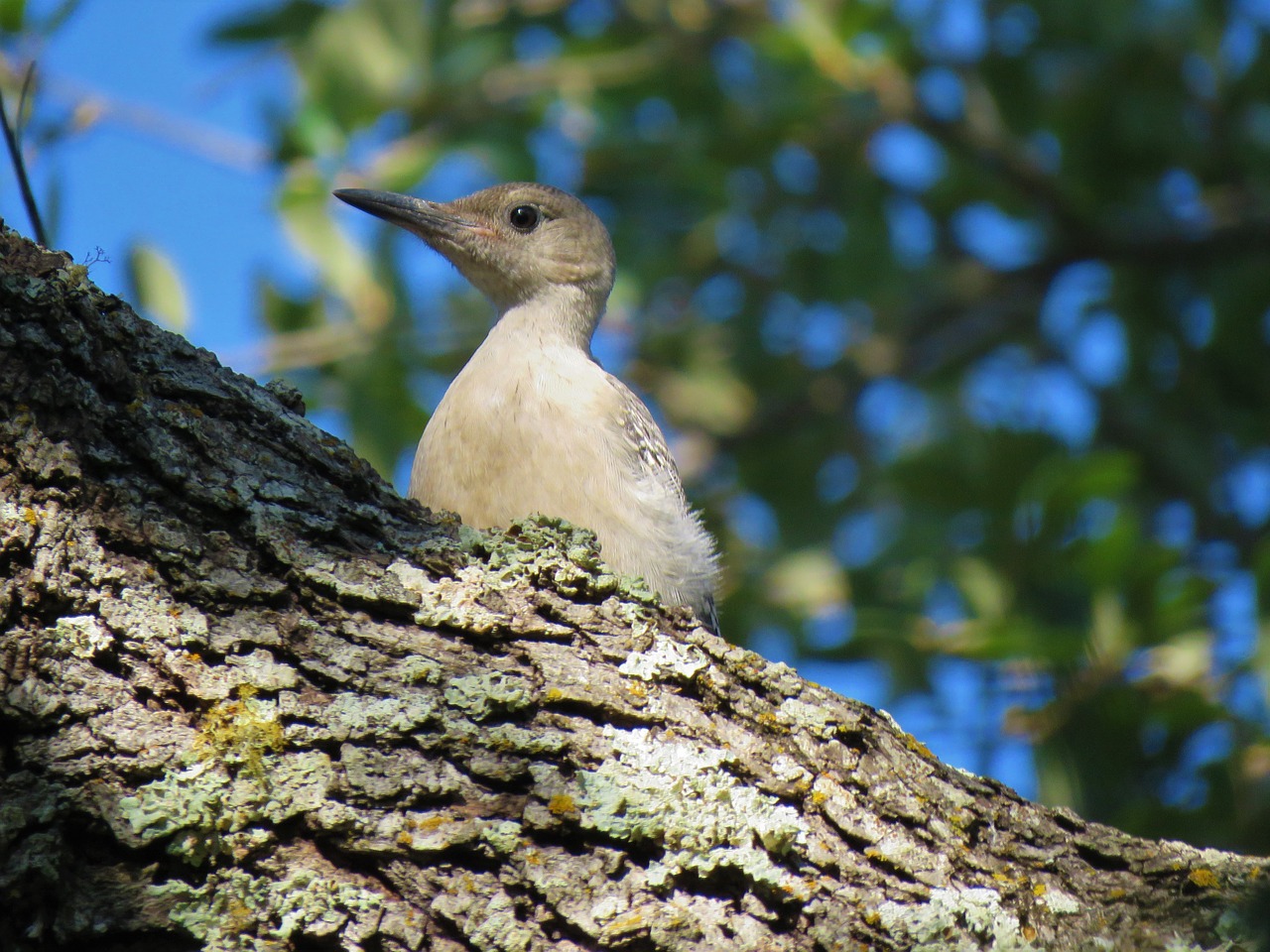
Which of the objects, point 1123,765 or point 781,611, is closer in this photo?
point 1123,765

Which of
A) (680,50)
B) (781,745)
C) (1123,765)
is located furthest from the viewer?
(680,50)

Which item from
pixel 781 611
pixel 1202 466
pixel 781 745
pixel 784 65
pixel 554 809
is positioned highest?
pixel 784 65

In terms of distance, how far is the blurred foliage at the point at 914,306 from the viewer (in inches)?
235

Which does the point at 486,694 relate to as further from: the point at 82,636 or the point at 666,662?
the point at 82,636

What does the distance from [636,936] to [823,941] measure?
0.37 meters

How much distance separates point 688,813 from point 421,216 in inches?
166

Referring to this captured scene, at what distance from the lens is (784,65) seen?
735cm

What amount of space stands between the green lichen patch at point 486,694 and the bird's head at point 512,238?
3.63 m

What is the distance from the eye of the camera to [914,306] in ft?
29.8

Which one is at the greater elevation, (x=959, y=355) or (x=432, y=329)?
(x=959, y=355)

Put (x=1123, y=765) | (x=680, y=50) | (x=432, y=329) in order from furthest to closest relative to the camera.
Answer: (x=680, y=50)
(x=432, y=329)
(x=1123, y=765)

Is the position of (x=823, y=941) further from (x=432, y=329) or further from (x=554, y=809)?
(x=432, y=329)

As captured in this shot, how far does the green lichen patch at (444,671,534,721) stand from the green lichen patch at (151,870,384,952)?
428 mm

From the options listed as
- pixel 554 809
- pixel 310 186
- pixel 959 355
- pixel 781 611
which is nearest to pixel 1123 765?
pixel 781 611
